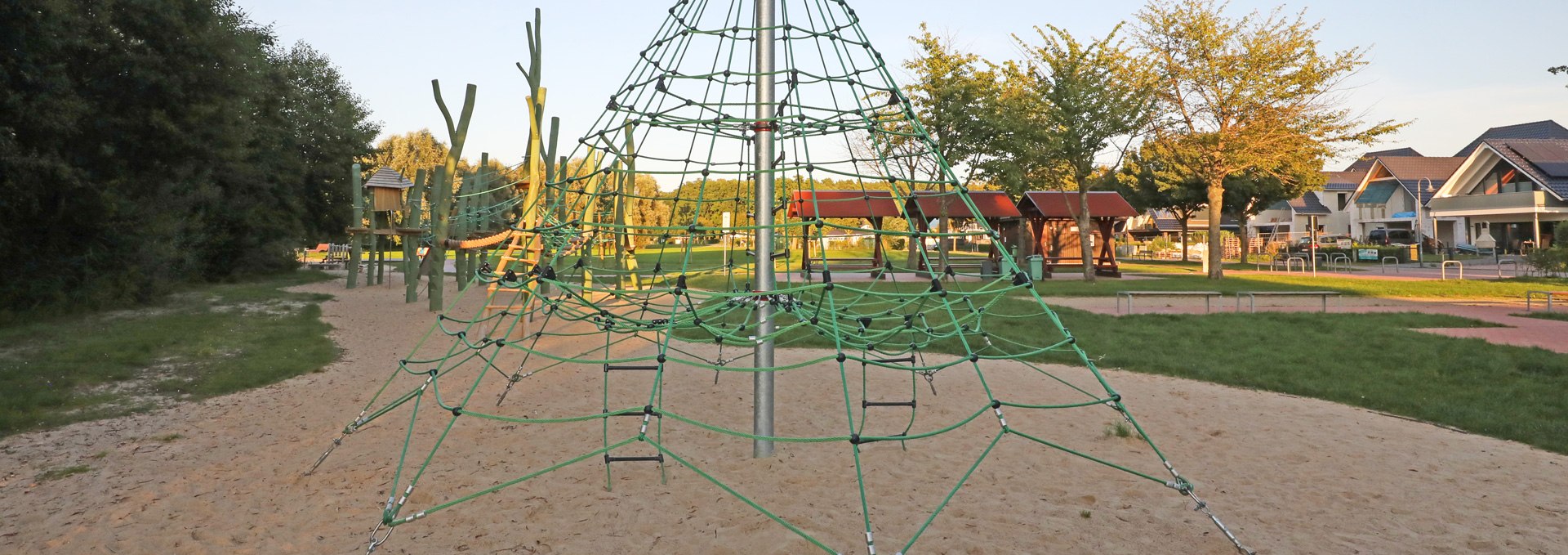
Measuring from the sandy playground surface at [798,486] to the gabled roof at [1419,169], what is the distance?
43.3 m

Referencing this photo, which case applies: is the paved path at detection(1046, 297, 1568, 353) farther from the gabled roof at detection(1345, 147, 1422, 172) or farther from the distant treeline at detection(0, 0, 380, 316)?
the gabled roof at detection(1345, 147, 1422, 172)

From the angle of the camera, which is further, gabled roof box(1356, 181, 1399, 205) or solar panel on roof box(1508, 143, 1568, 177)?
gabled roof box(1356, 181, 1399, 205)

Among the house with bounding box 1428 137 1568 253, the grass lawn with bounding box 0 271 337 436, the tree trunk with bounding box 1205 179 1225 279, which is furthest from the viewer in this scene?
the house with bounding box 1428 137 1568 253

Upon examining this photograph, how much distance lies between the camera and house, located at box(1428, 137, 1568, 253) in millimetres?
28516

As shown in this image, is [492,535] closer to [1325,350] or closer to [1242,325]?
[1325,350]

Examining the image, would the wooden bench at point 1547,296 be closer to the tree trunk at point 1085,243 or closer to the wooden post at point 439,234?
the tree trunk at point 1085,243

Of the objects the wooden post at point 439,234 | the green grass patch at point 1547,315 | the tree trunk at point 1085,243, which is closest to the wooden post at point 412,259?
the wooden post at point 439,234

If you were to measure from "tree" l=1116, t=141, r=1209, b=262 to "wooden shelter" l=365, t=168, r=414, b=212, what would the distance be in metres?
16.9

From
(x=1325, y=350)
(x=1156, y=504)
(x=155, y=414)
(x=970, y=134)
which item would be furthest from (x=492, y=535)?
(x=970, y=134)

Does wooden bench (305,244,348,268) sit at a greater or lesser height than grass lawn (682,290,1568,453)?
greater

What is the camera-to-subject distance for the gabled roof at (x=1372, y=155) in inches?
1922

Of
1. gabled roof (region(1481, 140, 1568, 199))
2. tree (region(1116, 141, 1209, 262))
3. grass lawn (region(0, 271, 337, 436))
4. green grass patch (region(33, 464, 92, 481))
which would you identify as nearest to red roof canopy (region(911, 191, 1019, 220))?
tree (region(1116, 141, 1209, 262))

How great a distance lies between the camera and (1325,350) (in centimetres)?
827

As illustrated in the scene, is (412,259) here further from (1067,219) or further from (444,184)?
(1067,219)
